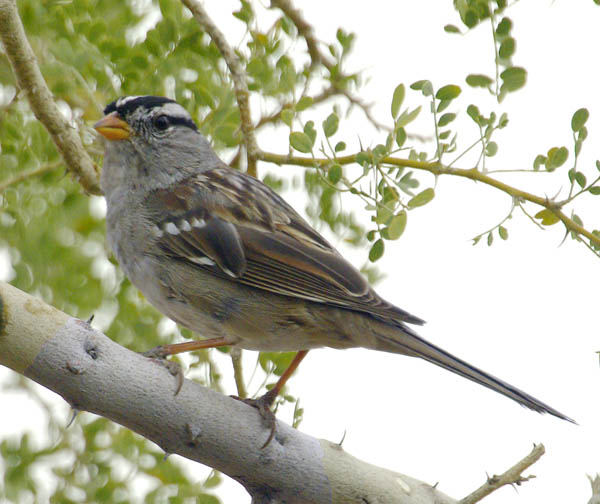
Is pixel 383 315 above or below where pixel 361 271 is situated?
below

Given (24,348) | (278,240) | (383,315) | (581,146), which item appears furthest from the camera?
(278,240)

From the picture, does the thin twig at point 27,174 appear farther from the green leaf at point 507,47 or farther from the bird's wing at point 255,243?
the green leaf at point 507,47

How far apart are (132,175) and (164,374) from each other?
1.48 meters

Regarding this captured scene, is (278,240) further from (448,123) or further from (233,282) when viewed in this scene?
(448,123)

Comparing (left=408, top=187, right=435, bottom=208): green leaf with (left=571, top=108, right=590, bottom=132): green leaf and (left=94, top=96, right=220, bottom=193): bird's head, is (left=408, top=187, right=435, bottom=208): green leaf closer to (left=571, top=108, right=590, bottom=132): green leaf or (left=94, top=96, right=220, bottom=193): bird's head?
(left=571, top=108, right=590, bottom=132): green leaf

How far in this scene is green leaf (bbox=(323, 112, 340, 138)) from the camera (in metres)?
2.34

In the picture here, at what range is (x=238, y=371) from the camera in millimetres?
2945

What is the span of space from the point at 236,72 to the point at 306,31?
0.51 m

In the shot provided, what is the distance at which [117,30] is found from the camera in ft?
9.82

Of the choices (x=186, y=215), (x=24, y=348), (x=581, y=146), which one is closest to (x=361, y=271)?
(x=186, y=215)

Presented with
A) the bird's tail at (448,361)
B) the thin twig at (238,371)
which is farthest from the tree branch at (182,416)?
the thin twig at (238,371)

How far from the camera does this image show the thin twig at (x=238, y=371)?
2.88 m

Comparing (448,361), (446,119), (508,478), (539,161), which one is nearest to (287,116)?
(446,119)

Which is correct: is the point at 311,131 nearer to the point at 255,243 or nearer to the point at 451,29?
the point at 451,29
